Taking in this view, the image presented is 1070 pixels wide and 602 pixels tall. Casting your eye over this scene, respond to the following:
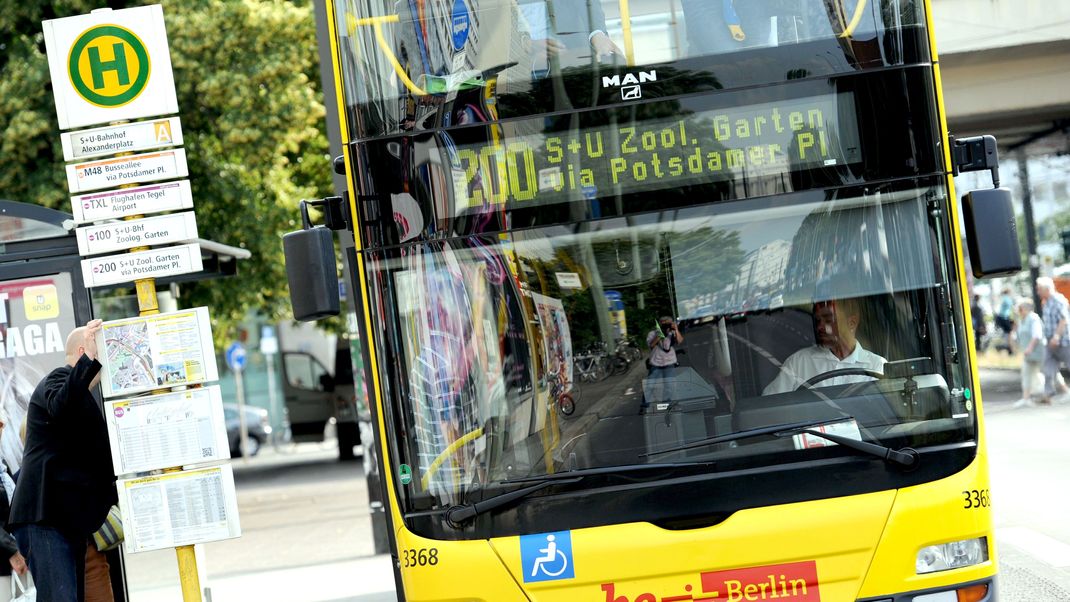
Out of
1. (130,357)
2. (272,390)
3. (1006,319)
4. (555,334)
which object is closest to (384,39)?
(555,334)

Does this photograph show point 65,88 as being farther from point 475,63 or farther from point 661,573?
point 661,573

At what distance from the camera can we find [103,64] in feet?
20.0

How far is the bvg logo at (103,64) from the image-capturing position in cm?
608

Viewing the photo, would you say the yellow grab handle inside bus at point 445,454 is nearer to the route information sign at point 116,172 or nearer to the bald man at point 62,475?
the route information sign at point 116,172

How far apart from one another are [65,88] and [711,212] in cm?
313

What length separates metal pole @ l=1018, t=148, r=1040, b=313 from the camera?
26.8m

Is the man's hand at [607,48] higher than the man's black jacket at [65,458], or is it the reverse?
the man's hand at [607,48]

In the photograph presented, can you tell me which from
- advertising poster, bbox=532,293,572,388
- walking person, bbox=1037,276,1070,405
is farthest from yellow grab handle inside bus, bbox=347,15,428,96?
walking person, bbox=1037,276,1070,405

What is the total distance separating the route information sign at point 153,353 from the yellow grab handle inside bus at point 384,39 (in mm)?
1646

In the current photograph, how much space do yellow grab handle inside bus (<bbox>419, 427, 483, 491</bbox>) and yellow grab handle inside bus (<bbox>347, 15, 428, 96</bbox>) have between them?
1374 mm

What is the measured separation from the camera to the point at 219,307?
20.6 m

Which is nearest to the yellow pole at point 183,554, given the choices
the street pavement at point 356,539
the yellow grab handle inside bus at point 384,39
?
the yellow grab handle inside bus at point 384,39

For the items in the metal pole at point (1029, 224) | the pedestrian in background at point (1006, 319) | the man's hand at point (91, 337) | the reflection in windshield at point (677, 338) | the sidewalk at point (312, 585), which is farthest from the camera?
the pedestrian in background at point (1006, 319)

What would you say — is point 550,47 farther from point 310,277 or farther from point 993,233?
point 993,233
